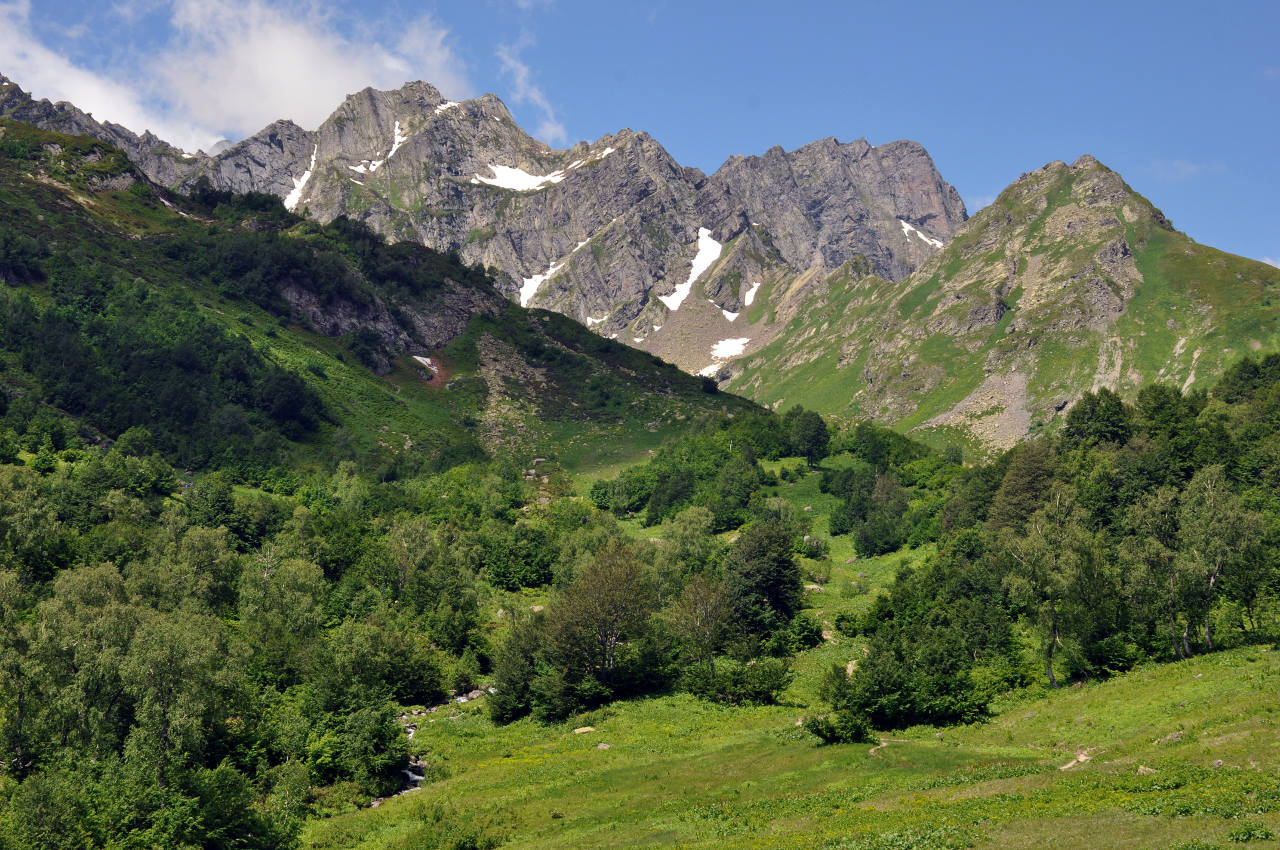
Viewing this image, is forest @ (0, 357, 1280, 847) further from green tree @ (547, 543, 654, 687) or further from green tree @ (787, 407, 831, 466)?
green tree @ (787, 407, 831, 466)

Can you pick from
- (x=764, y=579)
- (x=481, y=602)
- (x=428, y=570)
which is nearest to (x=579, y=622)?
(x=481, y=602)

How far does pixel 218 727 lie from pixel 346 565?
154 ft

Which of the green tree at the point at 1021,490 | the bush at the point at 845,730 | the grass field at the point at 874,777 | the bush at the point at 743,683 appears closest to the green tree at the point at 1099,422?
the green tree at the point at 1021,490

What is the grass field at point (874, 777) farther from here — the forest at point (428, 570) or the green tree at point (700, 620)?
the green tree at point (700, 620)

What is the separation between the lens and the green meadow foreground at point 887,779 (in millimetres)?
35062

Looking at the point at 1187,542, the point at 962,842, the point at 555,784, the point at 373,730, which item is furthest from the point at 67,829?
the point at 1187,542

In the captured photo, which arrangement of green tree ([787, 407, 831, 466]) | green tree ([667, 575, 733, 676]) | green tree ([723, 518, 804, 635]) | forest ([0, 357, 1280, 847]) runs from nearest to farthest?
forest ([0, 357, 1280, 847]), green tree ([667, 575, 733, 676]), green tree ([723, 518, 804, 635]), green tree ([787, 407, 831, 466])

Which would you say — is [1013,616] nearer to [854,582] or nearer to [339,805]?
[854,582]

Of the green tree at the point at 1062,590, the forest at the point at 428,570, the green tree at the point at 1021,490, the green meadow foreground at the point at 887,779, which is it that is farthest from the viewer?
the green tree at the point at 1021,490

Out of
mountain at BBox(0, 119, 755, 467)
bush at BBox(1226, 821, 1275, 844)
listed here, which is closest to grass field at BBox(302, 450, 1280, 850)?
bush at BBox(1226, 821, 1275, 844)

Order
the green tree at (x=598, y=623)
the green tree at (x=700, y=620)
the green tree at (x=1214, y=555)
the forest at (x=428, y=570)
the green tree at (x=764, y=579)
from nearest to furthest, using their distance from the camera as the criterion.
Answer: the forest at (x=428, y=570), the green tree at (x=1214, y=555), the green tree at (x=598, y=623), the green tree at (x=700, y=620), the green tree at (x=764, y=579)

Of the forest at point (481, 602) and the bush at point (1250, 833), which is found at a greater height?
the forest at point (481, 602)

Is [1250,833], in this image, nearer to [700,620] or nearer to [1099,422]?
[700,620]

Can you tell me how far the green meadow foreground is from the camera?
115 ft
